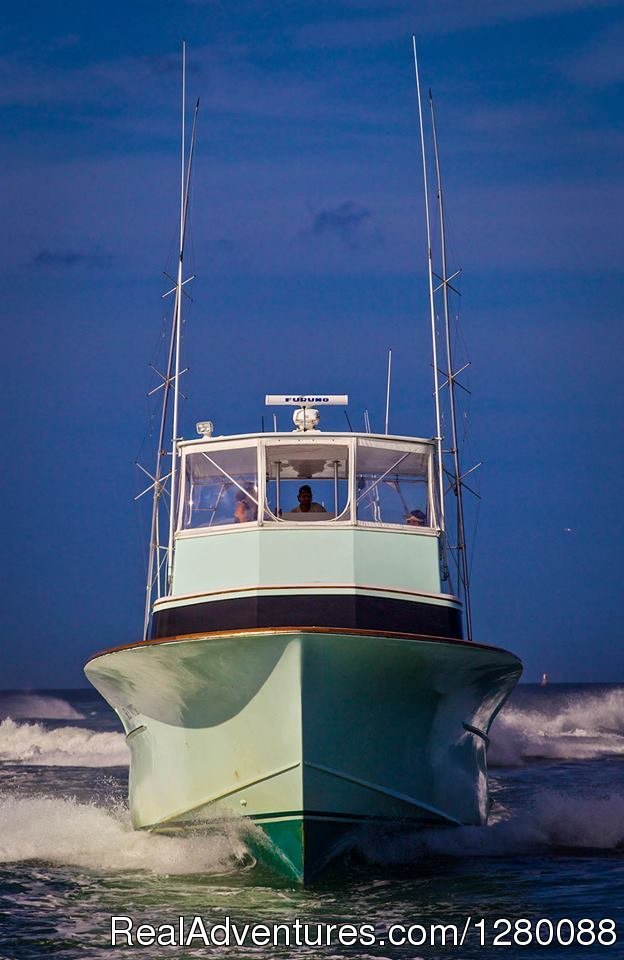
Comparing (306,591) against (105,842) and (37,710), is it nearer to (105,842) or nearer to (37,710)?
(105,842)

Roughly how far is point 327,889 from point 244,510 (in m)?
4.27

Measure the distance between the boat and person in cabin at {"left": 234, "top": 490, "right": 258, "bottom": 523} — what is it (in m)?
0.02

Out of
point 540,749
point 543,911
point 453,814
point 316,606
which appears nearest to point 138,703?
point 316,606

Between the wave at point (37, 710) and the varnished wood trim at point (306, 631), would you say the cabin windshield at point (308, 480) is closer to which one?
the varnished wood trim at point (306, 631)

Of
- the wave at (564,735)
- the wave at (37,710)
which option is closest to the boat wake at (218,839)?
the wave at (564,735)

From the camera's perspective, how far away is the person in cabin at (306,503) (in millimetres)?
15805

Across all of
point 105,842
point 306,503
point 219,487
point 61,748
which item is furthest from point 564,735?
point 219,487

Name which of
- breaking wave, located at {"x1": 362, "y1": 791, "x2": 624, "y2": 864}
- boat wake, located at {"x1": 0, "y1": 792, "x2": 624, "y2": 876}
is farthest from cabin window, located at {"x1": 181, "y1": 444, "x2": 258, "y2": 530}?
breaking wave, located at {"x1": 362, "y1": 791, "x2": 624, "y2": 864}

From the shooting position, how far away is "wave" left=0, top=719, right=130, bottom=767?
123 ft

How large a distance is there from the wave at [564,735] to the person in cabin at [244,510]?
66.9 feet

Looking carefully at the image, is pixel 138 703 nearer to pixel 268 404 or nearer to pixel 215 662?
pixel 215 662

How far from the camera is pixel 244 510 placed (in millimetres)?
15477

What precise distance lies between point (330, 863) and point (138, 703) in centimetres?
288

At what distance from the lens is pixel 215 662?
13656 mm
